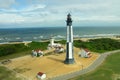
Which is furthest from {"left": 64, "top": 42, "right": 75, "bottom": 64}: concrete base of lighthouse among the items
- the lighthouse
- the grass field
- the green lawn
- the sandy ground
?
the green lawn

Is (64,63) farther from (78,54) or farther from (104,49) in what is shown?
(104,49)

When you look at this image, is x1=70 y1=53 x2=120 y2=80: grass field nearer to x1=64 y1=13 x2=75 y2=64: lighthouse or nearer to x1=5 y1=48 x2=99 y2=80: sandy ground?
x1=5 y1=48 x2=99 y2=80: sandy ground

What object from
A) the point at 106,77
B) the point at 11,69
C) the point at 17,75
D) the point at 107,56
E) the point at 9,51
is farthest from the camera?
the point at 9,51

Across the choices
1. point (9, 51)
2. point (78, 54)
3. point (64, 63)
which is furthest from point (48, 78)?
point (9, 51)

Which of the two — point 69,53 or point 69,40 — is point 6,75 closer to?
point 69,53

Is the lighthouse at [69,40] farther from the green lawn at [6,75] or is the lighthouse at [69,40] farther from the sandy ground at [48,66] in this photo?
the green lawn at [6,75]

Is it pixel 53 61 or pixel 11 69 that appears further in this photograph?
pixel 53 61

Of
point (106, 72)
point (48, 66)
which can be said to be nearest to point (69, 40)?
point (48, 66)
